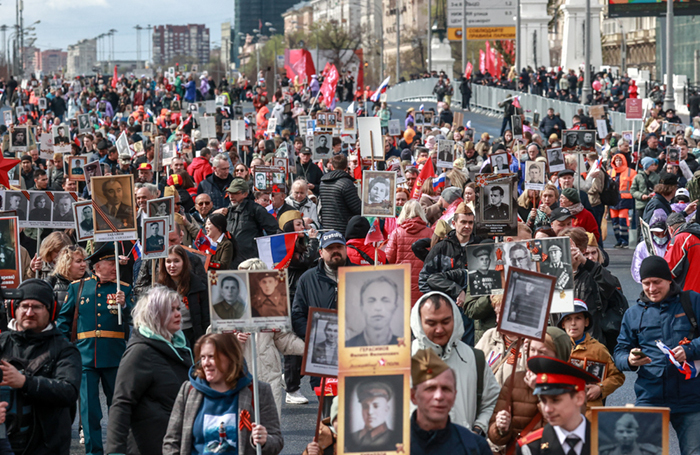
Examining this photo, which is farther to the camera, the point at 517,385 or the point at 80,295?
the point at 80,295

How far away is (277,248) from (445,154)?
28.3 ft

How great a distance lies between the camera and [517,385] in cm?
549

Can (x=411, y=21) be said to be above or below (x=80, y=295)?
above

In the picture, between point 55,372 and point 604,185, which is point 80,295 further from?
point 604,185

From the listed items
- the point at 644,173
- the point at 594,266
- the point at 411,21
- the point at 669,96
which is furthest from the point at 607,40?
the point at 594,266

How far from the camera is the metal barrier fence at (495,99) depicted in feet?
112

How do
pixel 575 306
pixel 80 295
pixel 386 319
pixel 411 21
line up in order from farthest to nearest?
pixel 411 21, pixel 80 295, pixel 575 306, pixel 386 319

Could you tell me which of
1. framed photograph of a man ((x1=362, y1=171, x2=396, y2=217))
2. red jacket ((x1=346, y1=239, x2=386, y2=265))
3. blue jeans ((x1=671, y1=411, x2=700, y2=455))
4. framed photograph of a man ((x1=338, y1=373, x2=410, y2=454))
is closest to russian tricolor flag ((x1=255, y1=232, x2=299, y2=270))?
red jacket ((x1=346, y1=239, x2=386, y2=265))

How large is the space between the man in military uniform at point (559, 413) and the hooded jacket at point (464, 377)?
0.56 m

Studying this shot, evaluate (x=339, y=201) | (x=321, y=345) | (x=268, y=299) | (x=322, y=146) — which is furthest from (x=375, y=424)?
(x=322, y=146)

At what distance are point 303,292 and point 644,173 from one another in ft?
32.7

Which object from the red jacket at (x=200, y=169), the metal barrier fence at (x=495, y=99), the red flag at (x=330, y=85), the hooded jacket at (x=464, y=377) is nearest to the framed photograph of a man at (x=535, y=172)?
the red jacket at (x=200, y=169)

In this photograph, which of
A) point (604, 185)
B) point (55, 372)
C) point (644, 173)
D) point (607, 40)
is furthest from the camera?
point (607, 40)

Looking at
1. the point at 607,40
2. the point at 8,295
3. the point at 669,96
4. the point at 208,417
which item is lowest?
the point at 208,417
